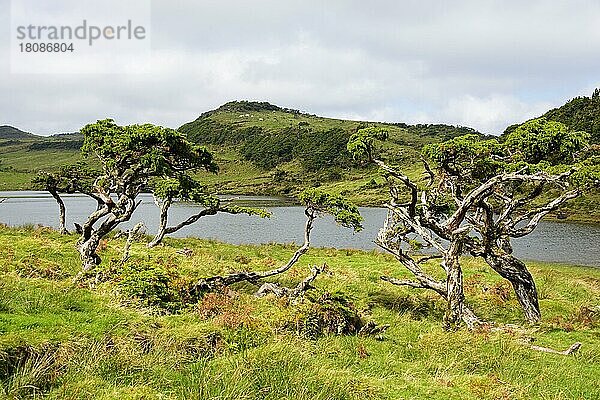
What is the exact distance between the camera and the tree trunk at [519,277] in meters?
18.1

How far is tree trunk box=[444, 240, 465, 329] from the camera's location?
16466 mm

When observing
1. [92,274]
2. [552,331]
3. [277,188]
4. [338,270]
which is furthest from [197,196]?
[277,188]

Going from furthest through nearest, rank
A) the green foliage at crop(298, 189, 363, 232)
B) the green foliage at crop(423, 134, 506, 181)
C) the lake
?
the lake → the green foliage at crop(423, 134, 506, 181) → the green foliage at crop(298, 189, 363, 232)

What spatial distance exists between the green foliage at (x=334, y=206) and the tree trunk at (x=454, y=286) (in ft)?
11.4

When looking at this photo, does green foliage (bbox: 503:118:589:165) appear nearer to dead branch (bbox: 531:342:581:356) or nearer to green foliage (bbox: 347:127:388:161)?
green foliage (bbox: 347:127:388:161)

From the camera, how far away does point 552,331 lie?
666 inches

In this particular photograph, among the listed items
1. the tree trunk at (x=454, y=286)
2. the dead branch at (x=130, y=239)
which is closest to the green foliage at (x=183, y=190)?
the dead branch at (x=130, y=239)

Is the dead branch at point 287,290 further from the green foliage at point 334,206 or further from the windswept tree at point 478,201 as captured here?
the windswept tree at point 478,201

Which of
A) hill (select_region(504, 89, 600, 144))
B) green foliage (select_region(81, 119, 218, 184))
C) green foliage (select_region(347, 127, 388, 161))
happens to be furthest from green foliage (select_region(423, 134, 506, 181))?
hill (select_region(504, 89, 600, 144))

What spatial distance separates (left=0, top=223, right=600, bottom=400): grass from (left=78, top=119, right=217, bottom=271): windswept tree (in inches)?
77.9

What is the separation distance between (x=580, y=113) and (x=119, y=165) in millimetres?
118744

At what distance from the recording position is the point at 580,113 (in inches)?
4441

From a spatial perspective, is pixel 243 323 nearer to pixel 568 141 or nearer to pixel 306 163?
pixel 568 141

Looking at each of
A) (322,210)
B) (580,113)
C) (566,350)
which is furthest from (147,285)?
(580,113)
